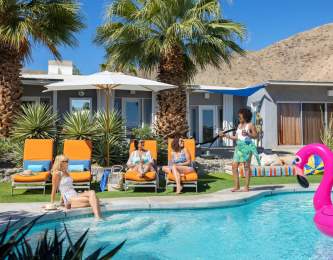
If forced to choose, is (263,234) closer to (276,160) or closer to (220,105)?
(276,160)

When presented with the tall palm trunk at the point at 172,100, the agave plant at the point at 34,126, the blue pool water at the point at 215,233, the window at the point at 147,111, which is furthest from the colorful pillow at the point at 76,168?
the window at the point at 147,111

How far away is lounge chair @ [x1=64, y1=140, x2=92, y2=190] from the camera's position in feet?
31.6

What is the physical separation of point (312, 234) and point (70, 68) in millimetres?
22068

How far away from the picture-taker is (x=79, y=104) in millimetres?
20344

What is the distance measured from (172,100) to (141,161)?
15.6ft

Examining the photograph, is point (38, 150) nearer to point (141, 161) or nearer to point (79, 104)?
point (141, 161)

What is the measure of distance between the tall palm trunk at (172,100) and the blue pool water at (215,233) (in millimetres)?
5844

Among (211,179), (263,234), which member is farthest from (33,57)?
(263,234)

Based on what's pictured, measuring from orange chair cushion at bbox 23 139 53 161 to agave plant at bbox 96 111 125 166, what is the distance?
1796mm

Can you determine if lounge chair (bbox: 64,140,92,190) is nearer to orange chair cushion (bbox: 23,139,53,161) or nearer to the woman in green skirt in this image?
orange chair cushion (bbox: 23,139,53,161)

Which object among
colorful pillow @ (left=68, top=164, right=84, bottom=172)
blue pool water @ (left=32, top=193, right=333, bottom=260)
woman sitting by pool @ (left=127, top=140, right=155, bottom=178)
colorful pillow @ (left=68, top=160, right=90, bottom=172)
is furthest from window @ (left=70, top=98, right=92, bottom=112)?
blue pool water @ (left=32, top=193, right=333, bottom=260)

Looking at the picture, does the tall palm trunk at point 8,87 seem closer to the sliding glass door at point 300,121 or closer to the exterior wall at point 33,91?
the exterior wall at point 33,91

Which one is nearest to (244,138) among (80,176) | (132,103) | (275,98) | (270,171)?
(270,171)

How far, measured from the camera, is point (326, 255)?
5.55 m
